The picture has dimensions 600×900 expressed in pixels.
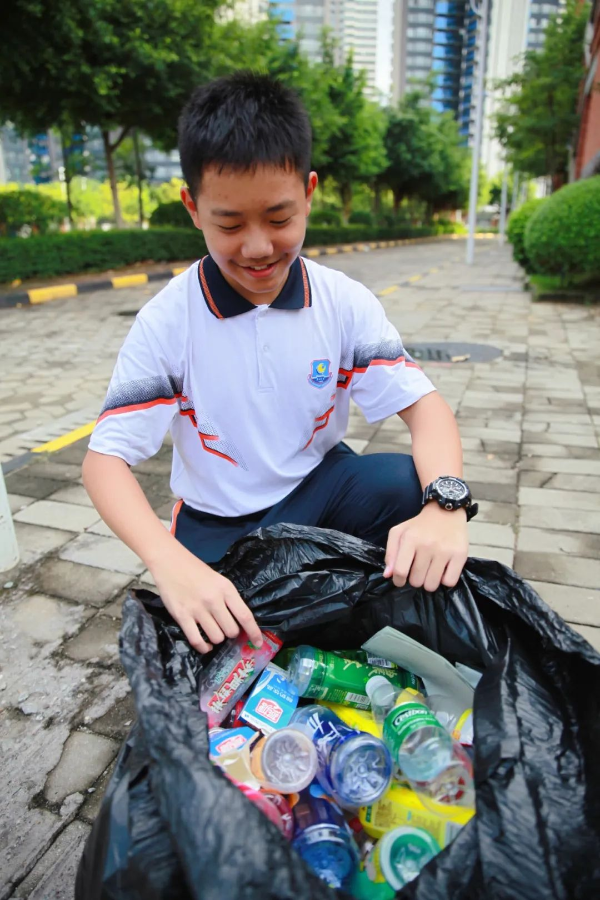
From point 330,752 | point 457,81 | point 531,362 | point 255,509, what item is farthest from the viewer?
point 457,81

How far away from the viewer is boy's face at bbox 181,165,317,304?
51.1 inches

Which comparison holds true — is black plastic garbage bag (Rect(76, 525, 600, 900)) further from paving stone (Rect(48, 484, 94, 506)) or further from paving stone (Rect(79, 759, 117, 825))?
paving stone (Rect(48, 484, 94, 506))

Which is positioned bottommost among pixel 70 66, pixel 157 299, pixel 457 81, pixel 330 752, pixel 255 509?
pixel 330 752

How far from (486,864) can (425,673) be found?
484 mm

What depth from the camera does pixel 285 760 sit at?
3.67ft

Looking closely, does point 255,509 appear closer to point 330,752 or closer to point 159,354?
point 159,354

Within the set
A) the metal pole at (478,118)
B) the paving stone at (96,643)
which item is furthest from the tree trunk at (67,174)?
the paving stone at (96,643)

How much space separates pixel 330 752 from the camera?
1.15m

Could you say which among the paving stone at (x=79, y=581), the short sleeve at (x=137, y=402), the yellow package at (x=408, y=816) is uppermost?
the short sleeve at (x=137, y=402)

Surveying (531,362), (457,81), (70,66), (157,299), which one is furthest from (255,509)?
(457,81)

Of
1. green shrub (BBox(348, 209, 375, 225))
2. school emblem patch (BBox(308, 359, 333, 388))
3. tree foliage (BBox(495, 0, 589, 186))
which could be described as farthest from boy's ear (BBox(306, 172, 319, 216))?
green shrub (BBox(348, 209, 375, 225))

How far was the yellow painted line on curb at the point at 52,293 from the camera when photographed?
10.5m

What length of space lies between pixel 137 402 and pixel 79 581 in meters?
1.22

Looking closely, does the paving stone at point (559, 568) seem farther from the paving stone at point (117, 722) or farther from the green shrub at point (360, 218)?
the green shrub at point (360, 218)
